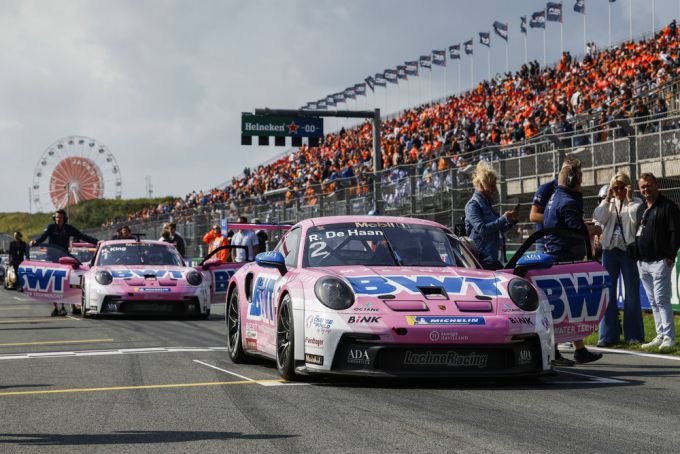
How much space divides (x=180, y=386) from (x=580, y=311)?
3214 mm

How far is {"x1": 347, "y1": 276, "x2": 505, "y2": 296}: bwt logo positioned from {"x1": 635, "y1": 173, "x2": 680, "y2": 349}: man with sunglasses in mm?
3292

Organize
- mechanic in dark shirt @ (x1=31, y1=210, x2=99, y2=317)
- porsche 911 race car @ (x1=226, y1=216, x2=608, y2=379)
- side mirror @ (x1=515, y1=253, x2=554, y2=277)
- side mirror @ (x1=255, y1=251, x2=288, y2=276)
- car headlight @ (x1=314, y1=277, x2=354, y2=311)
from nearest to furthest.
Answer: porsche 911 race car @ (x1=226, y1=216, x2=608, y2=379), car headlight @ (x1=314, y1=277, x2=354, y2=311), side mirror @ (x1=515, y1=253, x2=554, y2=277), side mirror @ (x1=255, y1=251, x2=288, y2=276), mechanic in dark shirt @ (x1=31, y1=210, x2=99, y2=317)

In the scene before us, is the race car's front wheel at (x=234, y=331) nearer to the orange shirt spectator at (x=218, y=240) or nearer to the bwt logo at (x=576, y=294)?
the bwt logo at (x=576, y=294)

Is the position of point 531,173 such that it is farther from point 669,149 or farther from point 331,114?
point 331,114

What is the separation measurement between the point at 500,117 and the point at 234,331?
2779cm

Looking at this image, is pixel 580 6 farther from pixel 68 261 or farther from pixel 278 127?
pixel 68 261

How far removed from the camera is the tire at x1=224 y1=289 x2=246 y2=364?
30.3ft

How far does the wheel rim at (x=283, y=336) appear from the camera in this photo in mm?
7699

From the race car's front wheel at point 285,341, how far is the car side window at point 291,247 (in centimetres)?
64

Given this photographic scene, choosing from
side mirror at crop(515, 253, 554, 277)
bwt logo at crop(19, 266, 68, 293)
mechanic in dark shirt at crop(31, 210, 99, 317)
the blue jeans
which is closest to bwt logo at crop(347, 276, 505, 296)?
side mirror at crop(515, 253, 554, 277)

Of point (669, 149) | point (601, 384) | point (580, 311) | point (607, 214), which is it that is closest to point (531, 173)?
point (669, 149)

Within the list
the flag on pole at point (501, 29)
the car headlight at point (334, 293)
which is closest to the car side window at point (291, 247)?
the car headlight at point (334, 293)

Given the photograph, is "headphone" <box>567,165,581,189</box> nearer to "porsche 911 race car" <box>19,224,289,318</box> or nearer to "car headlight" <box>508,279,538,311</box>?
"car headlight" <box>508,279,538,311</box>

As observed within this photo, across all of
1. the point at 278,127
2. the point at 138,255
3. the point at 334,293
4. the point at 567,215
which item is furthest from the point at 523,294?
the point at 278,127
